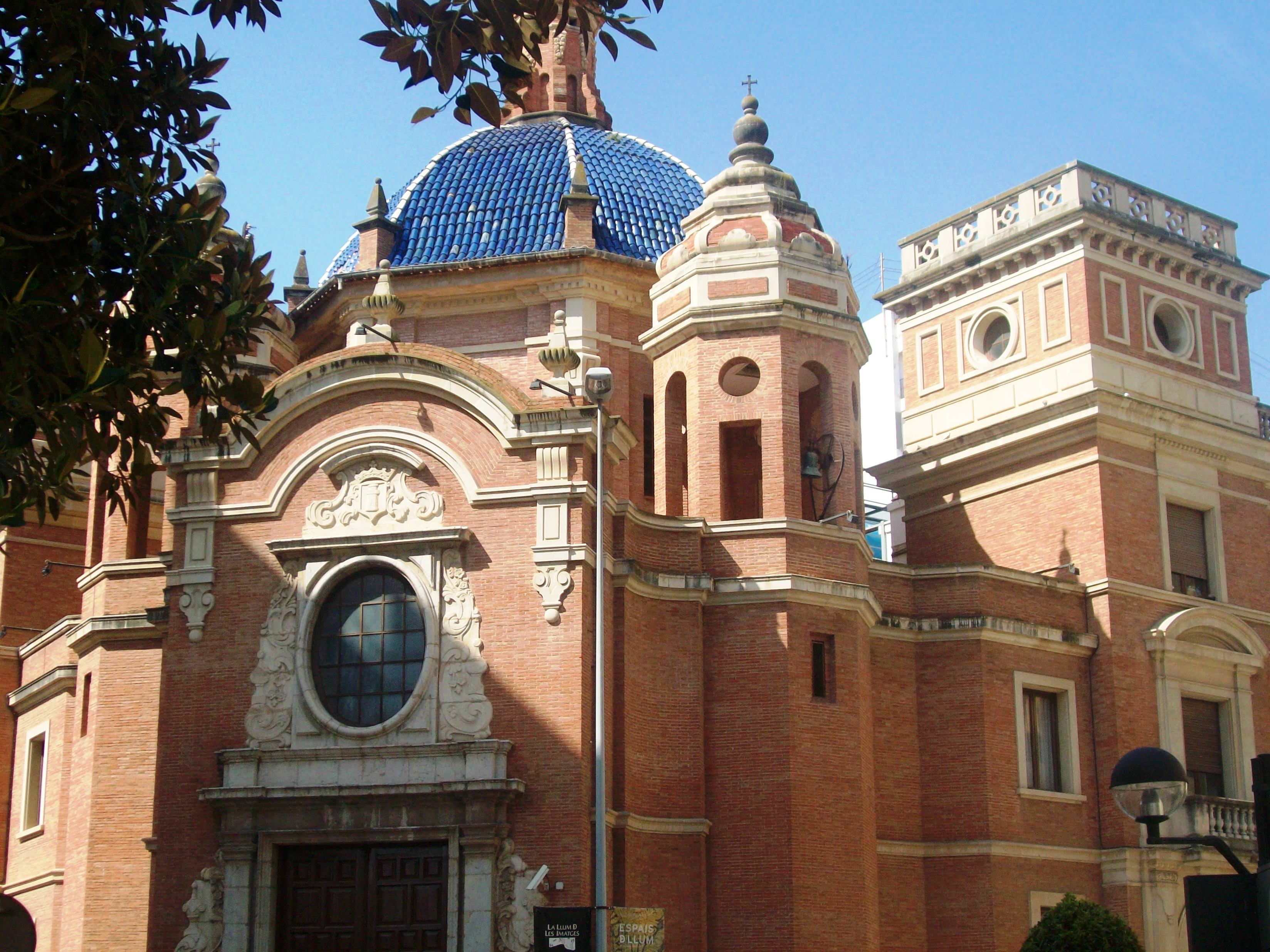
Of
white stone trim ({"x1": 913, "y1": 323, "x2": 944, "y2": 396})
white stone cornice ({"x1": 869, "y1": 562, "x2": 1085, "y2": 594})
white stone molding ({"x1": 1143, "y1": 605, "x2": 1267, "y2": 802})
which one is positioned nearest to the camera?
white stone cornice ({"x1": 869, "y1": 562, "x2": 1085, "y2": 594})

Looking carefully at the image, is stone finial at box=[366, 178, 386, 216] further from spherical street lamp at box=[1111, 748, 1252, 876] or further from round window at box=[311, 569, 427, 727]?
spherical street lamp at box=[1111, 748, 1252, 876]

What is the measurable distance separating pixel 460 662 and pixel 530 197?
485 inches

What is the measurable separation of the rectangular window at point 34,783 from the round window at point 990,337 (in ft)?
59.8

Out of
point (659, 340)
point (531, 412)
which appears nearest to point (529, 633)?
point (531, 412)

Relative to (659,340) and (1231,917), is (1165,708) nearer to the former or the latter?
(659,340)

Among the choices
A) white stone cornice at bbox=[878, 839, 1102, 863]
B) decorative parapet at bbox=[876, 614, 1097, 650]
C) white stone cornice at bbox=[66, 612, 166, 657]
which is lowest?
white stone cornice at bbox=[878, 839, 1102, 863]

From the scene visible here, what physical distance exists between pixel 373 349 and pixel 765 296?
21.4ft

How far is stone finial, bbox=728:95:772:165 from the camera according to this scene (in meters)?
29.9

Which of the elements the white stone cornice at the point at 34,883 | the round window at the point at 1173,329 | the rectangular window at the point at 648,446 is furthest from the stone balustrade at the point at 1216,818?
the white stone cornice at the point at 34,883

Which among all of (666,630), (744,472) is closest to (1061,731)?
(744,472)

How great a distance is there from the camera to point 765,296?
27.9m

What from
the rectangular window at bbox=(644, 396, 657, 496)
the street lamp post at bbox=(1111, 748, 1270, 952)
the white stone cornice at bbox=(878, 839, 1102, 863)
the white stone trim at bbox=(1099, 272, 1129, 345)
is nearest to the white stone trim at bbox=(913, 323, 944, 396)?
the white stone trim at bbox=(1099, 272, 1129, 345)

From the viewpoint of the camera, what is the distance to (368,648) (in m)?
24.3

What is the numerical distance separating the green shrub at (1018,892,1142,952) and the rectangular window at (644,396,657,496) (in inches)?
Result: 425
